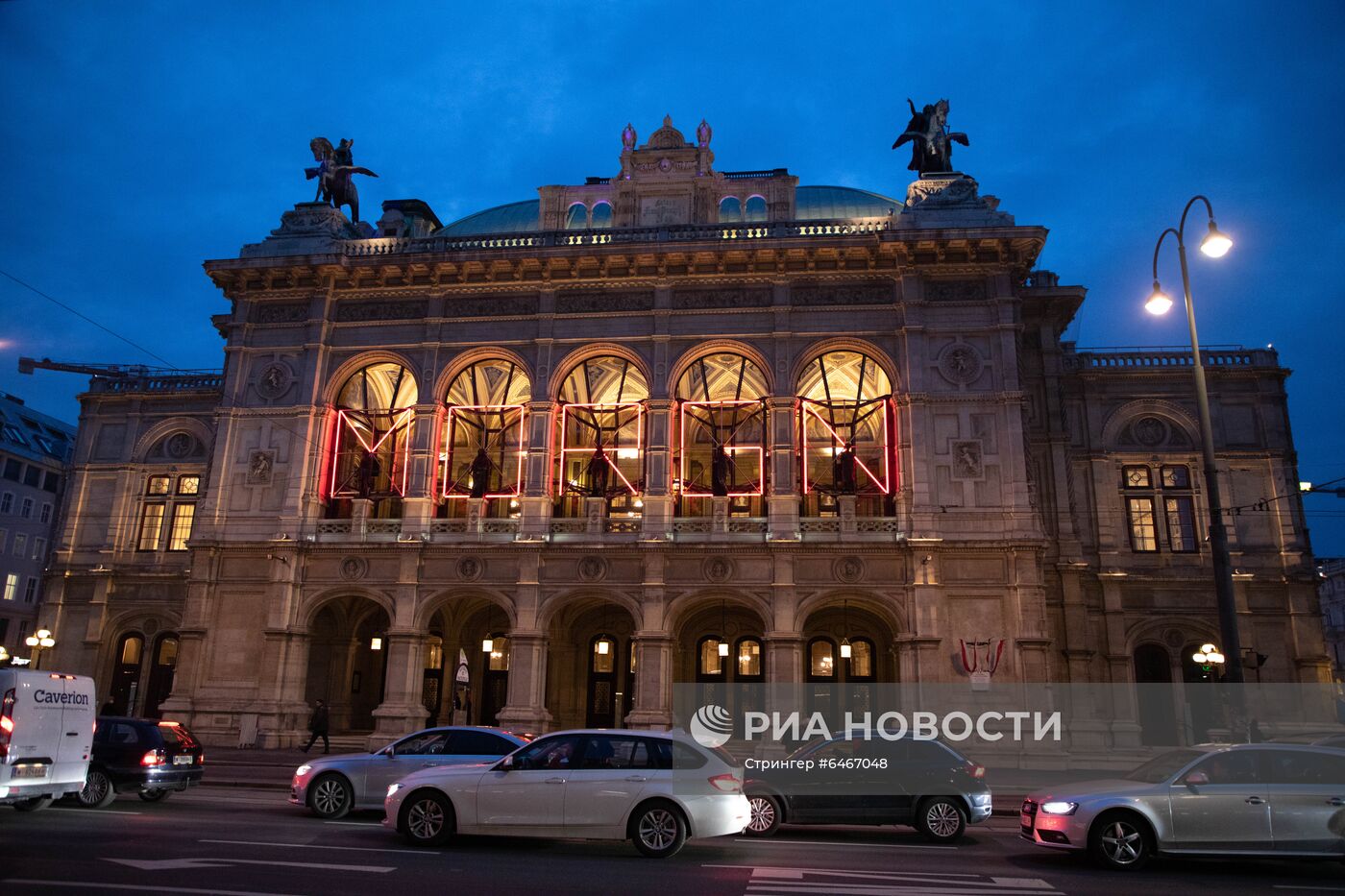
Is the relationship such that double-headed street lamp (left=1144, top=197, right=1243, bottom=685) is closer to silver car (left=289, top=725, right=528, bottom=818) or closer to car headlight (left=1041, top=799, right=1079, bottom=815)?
car headlight (left=1041, top=799, right=1079, bottom=815)

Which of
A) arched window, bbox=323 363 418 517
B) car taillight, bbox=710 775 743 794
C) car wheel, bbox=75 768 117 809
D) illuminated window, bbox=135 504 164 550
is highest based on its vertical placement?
arched window, bbox=323 363 418 517

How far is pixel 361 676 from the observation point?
3488 centimetres

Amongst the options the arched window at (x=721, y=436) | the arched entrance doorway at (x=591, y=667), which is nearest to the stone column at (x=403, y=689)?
the arched entrance doorway at (x=591, y=667)

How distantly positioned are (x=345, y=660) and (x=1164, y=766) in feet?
92.8

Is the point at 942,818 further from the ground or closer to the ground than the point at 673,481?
closer to the ground

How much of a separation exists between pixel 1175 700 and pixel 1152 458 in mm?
8840

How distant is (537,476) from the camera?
30.6m

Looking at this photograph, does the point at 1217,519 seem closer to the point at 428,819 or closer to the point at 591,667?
the point at 428,819

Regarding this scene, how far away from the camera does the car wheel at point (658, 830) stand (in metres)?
11.6

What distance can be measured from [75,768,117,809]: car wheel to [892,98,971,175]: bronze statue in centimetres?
2976

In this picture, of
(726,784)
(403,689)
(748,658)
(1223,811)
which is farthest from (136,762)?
(748,658)

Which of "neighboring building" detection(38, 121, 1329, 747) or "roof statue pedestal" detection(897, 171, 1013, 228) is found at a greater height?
"roof statue pedestal" detection(897, 171, 1013, 228)

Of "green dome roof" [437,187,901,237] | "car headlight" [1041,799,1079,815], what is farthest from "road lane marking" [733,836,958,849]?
"green dome roof" [437,187,901,237]

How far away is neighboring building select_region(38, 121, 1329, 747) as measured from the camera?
1138 inches
